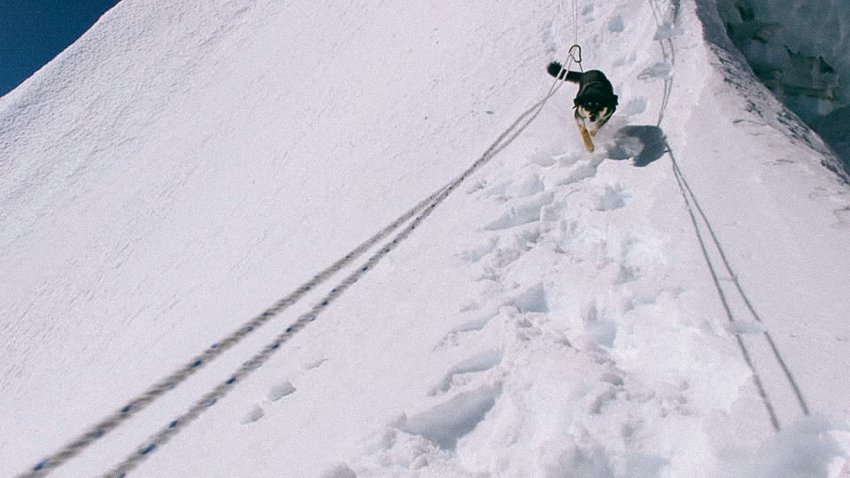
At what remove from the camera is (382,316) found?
373cm

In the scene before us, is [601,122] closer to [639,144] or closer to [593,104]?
[593,104]

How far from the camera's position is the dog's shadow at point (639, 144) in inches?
166

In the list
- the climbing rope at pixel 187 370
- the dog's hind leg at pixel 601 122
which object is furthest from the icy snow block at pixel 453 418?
the dog's hind leg at pixel 601 122

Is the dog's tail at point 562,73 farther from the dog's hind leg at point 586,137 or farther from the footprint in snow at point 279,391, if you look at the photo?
the footprint in snow at point 279,391

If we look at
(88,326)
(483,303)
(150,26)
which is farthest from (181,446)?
(150,26)

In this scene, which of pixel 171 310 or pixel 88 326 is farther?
pixel 88 326

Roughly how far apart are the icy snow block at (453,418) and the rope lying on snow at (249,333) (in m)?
1.39

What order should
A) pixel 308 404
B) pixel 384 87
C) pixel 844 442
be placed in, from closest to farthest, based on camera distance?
pixel 844 442
pixel 308 404
pixel 384 87

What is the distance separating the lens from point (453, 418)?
2670mm

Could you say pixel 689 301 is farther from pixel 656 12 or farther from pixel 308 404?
pixel 656 12

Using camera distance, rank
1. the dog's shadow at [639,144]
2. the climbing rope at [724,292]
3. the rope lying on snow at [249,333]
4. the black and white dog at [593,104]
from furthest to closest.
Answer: the black and white dog at [593,104], the dog's shadow at [639,144], the rope lying on snow at [249,333], the climbing rope at [724,292]

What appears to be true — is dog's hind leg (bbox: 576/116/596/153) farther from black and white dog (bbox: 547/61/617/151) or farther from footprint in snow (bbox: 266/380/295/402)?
footprint in snow (bbox: 266/380/295/402)

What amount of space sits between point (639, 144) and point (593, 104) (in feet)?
1.54

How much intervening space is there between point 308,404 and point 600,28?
5034mm
